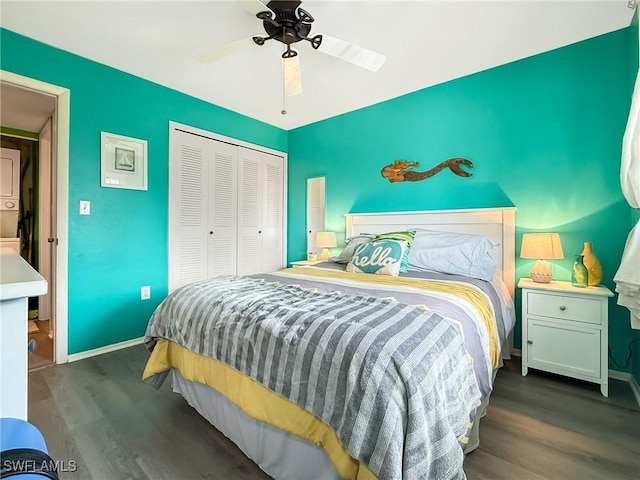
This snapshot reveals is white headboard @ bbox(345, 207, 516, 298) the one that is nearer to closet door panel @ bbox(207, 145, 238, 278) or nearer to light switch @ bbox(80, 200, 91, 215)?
closet door panel @ bbox(207, 145, 238, 278)

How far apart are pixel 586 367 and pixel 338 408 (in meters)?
1.96

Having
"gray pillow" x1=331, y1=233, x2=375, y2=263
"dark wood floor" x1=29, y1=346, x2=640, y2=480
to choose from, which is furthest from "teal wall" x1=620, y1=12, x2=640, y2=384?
"gray pillow" x1=331, y1=233, x2=375, y2=263

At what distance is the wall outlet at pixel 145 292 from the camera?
2887mm

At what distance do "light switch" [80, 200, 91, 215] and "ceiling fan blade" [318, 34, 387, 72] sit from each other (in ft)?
7.31

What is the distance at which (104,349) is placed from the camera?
2.64 meters

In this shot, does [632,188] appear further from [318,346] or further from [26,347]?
[26,347]

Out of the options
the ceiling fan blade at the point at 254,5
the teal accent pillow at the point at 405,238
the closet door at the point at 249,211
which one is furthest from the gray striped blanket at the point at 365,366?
the closet door at the point at 249,211

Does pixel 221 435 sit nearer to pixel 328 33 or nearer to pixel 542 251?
pixel 542 251

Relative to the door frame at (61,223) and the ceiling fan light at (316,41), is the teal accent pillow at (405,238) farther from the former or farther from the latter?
the door frame at (61,223)

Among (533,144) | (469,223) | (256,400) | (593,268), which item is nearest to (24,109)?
(256,400)

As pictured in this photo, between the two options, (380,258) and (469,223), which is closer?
(380,258)

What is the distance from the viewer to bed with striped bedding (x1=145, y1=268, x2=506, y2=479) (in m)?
0.89

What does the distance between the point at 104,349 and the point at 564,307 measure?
3614 millimetres

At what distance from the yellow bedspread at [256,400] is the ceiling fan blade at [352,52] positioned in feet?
6.48
